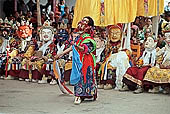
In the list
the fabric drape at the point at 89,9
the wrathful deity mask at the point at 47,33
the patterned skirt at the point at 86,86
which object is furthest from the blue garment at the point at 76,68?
the wrathful deity mask at the point at 47,33

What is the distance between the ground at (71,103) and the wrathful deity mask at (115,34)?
117 cm

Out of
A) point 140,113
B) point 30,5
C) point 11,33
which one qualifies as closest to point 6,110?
point 140,113

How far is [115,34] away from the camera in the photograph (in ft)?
26.7

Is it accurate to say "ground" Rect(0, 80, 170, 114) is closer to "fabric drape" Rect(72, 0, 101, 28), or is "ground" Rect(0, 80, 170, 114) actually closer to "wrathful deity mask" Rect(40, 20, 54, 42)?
"wrathful deity mask" Rect(40, 20, 54, 42)

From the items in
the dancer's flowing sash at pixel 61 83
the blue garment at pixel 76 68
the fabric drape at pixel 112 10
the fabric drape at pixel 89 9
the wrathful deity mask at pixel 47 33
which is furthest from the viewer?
the wrathful deity mask at pixel 47 33

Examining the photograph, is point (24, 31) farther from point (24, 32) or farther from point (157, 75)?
point (157, 75)

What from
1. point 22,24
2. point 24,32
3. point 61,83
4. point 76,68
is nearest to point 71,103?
point 76,68

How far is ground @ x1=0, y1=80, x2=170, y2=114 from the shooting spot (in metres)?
5.73

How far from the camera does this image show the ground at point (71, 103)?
573 cm

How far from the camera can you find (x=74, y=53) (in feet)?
20.2

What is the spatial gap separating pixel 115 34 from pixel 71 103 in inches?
92.4

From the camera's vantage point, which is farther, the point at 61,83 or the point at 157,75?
the point at 157,75

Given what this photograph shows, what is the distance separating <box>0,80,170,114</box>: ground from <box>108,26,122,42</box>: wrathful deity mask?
1.17 meters

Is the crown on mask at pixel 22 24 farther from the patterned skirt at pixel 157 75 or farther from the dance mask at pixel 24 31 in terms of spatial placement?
the patterned skirt at pixel 157 75
